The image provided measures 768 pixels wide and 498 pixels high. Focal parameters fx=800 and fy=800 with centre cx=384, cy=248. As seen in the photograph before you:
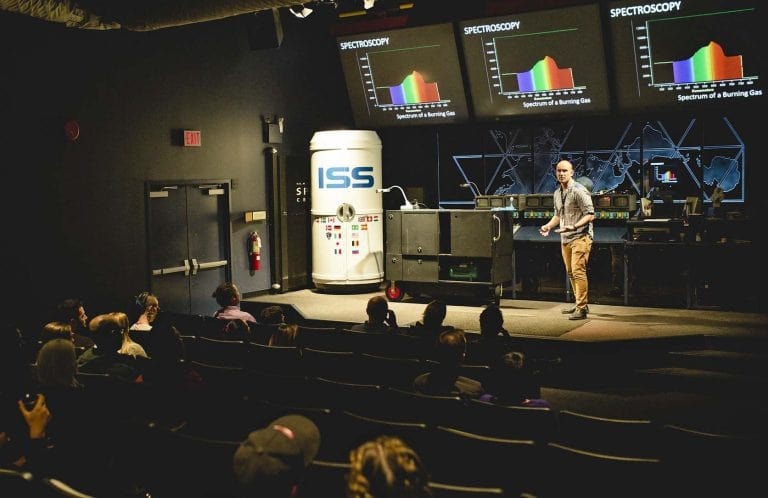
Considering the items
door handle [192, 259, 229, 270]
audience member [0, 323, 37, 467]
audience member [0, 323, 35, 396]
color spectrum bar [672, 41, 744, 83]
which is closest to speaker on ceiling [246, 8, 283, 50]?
door handle [192, 259, 229, 270]

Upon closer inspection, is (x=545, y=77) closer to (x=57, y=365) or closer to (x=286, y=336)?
(x=286, y=336)

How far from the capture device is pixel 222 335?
21.0 feet

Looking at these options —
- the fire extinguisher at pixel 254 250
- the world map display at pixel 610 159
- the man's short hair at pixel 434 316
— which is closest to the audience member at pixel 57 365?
the man's short hair at pixel 434 316

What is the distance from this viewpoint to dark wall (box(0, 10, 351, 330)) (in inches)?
318

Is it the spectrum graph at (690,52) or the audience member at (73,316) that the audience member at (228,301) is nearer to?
the audience member at (73,316)

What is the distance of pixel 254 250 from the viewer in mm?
10906

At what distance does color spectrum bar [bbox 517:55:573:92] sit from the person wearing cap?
859cm

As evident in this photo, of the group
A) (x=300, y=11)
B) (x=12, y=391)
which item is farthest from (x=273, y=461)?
(x=300, y=11)

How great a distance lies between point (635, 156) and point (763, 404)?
21.6ft

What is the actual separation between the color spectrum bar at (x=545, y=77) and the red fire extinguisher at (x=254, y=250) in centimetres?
407

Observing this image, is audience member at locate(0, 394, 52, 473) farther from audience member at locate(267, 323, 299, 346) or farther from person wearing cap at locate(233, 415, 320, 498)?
person wearing cap at locate(233, 415, 320, 498)

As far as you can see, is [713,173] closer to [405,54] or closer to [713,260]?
[713,260]

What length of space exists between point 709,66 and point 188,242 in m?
6.63

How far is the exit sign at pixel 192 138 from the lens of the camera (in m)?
9.95
